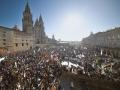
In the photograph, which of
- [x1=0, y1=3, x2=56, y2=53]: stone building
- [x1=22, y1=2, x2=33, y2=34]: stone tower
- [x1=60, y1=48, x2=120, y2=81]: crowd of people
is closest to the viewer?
[x1=60, y1=48, x2=120, y2=81]: crowd of people

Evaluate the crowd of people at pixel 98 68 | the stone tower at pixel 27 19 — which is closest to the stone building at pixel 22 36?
the stone tower at pixel 27 19

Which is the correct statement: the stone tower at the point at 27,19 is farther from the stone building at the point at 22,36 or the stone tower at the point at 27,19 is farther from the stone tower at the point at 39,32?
the stone tower at the point at 39,32

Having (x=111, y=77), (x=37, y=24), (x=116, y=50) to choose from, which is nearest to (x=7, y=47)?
(x=116, y=50)

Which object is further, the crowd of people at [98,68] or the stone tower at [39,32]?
the stone tower at [39,32]

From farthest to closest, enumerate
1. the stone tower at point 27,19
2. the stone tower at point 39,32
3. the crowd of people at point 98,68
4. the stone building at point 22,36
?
the stone tower at point 39,32
the stone tower at point 27,19
the stone building at point 22,36
the crowd of people at point 98,68

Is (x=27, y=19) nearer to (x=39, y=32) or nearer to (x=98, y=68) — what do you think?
(x=39, y=32)

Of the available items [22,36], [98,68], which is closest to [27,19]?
[22,36]

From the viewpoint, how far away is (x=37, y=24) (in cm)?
8988

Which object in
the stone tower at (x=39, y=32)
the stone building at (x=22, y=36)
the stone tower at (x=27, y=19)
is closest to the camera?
the stone building at (x=22, y=36)

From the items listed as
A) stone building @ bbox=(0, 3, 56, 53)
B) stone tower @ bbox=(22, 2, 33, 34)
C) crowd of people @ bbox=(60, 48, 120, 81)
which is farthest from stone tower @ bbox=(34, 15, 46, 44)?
crowd of people @ bbox=(60, 48, 120, 81)

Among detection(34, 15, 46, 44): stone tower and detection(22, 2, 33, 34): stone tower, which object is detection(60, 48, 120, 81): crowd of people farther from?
detection(34, 15, 46, 44): stone tower

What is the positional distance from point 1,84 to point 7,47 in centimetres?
3438

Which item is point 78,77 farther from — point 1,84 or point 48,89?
point 1,84

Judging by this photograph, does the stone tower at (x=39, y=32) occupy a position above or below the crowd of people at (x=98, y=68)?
above
